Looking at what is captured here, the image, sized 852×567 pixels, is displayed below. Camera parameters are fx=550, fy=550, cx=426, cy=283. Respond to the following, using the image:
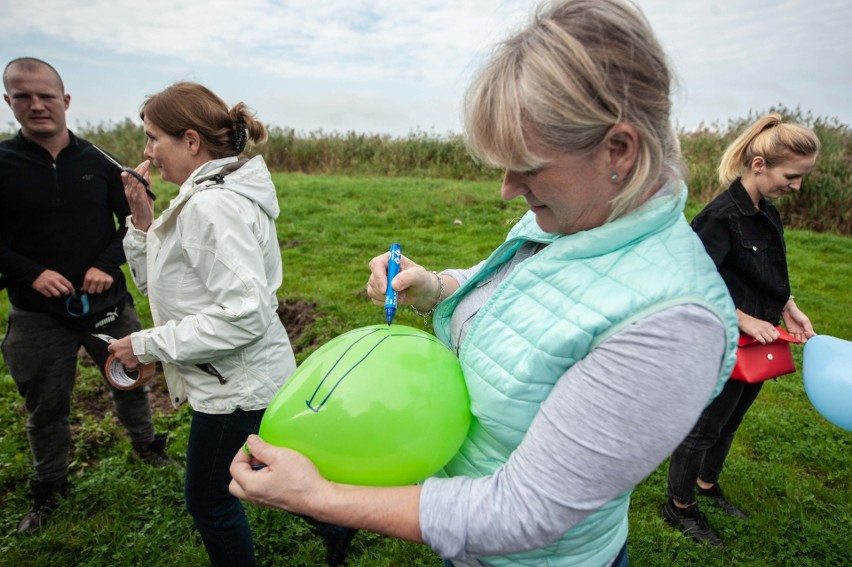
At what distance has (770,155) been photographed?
2869 millimetres

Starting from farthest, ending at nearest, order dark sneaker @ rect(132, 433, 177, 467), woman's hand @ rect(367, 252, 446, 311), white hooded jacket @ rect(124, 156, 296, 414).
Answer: dark sneaker @ rect(132, 433, 177, 467), white hooded jacket @ rect(124, 156, 296, 414), woman's hand @ rect(367, 252, 446, 311)

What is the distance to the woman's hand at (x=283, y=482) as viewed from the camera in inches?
42.5

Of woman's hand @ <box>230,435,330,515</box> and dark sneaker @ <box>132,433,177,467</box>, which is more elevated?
woman's hand @ <box>230,435,330,515</box>

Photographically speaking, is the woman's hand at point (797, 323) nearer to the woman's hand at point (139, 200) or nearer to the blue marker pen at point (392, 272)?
the blue marker pen at point (392, 272)

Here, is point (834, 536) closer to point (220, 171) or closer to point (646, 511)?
point (646, 511)

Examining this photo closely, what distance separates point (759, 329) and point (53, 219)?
12.3ft

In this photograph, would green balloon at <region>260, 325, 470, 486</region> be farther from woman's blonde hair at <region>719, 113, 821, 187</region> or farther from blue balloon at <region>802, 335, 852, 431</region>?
woman's blonde hair at <region>719, 113, 821, 187</region>

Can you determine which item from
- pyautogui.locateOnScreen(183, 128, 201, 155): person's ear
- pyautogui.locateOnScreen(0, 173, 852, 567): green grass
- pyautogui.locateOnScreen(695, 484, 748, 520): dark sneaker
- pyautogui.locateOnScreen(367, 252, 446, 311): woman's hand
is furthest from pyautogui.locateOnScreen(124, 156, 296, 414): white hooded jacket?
pyautogui.locateOnScreen(695, 484, 748, 520): dark sneaker

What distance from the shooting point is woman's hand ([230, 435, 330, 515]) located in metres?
1.08

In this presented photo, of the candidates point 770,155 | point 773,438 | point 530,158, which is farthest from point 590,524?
point 773,438

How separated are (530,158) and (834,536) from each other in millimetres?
3261

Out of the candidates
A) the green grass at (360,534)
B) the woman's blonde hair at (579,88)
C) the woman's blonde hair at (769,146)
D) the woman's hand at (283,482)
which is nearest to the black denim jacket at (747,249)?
the woman's blonde hair at (769,146)

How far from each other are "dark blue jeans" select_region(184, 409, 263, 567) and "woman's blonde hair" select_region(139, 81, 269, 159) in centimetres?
112

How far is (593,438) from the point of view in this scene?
0.94m
